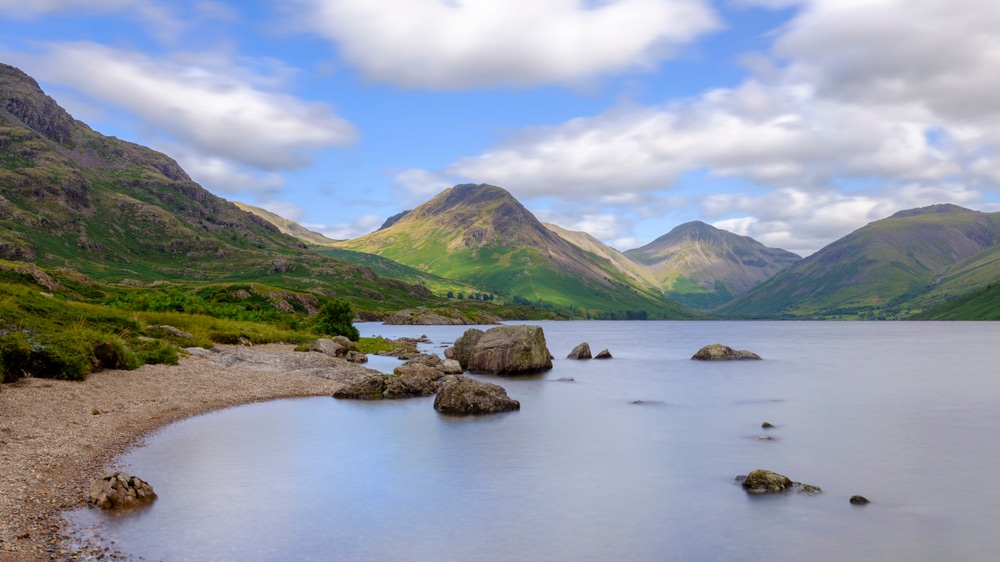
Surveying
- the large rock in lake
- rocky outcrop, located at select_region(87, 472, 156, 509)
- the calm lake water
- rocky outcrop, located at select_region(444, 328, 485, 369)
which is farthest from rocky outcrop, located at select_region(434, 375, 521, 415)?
rocky outcrop, located at select_region(444, 328, 485, 369)

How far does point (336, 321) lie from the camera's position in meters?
92.0

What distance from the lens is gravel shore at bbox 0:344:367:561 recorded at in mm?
15281

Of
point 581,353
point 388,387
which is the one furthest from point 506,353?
point 581,353

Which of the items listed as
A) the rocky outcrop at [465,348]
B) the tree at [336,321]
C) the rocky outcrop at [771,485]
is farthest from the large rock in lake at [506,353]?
the rocky outcrop at [771,485]

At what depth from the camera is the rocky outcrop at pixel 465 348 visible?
215ft

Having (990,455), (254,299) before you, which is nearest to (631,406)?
(990,455)

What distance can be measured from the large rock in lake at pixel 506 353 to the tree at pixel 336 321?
32798 millimetres

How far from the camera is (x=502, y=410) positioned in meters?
39.8

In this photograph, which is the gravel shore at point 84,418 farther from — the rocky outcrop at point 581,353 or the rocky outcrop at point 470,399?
the rocky outcrop at point 581,353

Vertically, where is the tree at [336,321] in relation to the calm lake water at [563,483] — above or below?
above

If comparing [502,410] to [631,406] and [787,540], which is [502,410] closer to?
[631,406]

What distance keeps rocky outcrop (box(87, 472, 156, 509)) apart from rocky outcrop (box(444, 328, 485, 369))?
46.8m

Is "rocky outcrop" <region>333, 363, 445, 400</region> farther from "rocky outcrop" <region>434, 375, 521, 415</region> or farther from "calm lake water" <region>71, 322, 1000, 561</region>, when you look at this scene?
"rocky outcrop" <region>434, 375, 521, 415</region>

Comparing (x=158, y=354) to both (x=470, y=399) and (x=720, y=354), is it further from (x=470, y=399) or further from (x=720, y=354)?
(x=720, y=354)
